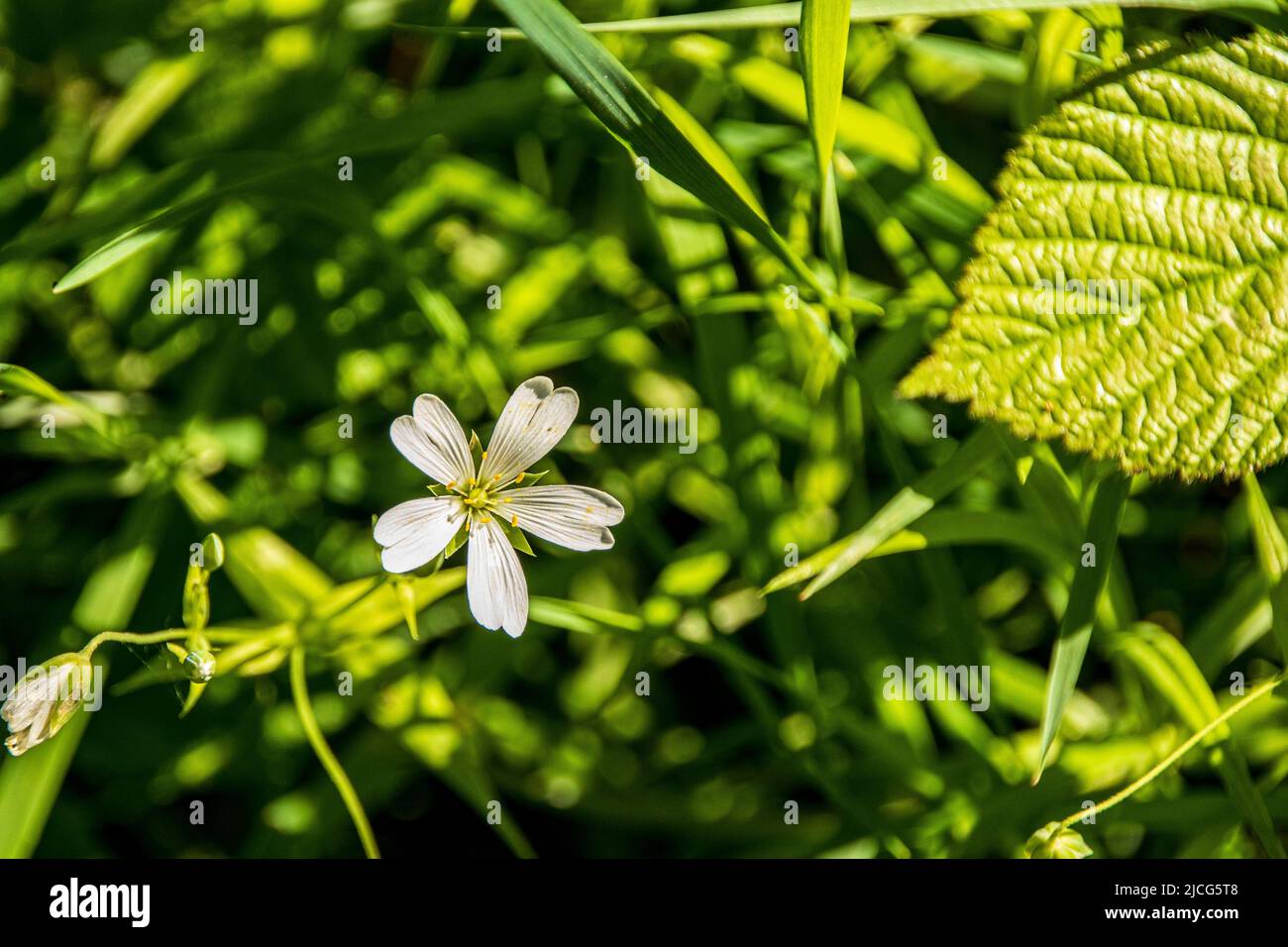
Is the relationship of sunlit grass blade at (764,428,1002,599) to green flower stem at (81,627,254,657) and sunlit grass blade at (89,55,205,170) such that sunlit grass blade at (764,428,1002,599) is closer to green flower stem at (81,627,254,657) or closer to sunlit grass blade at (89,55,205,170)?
green flower stem at (81,627,254,657)

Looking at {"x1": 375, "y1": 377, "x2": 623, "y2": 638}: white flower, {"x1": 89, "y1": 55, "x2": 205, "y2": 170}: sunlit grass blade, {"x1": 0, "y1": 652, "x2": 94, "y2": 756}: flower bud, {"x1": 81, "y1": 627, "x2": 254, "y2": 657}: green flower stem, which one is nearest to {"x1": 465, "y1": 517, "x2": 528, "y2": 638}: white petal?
{"x1": 375, "y1": 377, "x2": 623, "y2": 638}: white flower

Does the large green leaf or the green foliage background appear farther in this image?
the green foliage background

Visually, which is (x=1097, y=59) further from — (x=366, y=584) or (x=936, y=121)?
(x=366, y=584)

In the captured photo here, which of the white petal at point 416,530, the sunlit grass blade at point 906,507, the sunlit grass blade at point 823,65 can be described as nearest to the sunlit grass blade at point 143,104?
the white petal at point 416,530

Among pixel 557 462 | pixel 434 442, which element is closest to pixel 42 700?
pixel 434 442

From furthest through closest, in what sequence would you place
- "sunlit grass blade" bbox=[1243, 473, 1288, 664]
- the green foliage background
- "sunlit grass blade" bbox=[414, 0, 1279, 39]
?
1. the green foliage background
2. "sunlit grass blade" bbox=[1243, 473, 1288, 664]
3. "sunlit grass blade" bbox=[414, 0, 1279, 39]

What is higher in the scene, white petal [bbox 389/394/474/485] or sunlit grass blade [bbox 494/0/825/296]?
sunlit grass blade [bbox 494/0/825/296]

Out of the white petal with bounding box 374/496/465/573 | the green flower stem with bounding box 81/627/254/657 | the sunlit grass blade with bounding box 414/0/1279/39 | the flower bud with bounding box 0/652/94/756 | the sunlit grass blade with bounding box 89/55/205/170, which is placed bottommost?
the flower bud with bounding box 0/652/94/756
